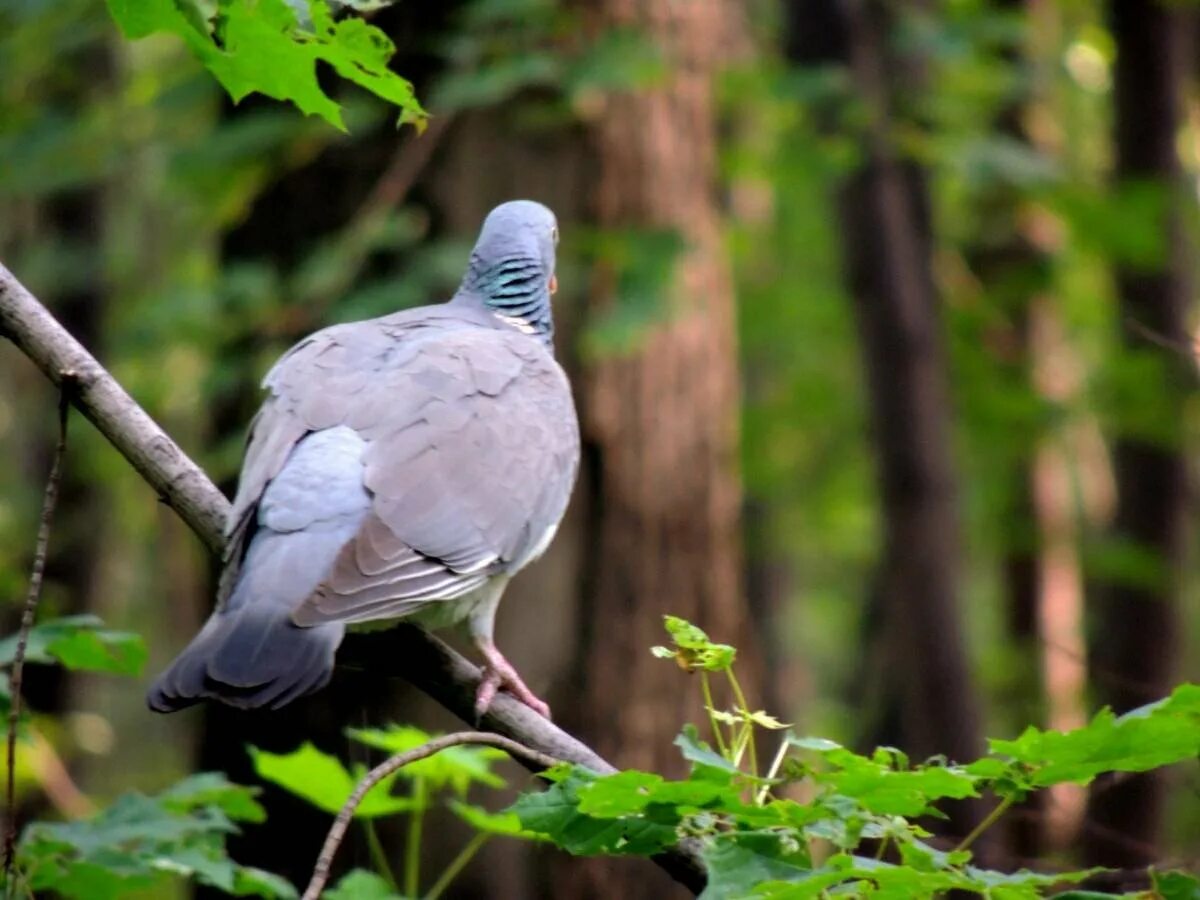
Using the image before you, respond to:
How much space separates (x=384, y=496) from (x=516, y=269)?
131cm

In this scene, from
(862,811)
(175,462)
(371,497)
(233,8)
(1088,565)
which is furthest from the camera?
(1088,565)

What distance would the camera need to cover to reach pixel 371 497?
10.2 feet

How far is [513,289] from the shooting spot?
A: 13.9 feet

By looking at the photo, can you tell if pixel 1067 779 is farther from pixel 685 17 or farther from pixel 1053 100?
pixel 1053 100

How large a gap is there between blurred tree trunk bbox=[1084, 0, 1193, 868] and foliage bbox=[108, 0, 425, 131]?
6021mm

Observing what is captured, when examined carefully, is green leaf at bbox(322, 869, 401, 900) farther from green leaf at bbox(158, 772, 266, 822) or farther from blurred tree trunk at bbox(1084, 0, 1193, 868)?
blurred tree trunk at bbox(1084, 0, 1193, 868)

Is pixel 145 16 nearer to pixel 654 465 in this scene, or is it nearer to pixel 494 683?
pixel 494 683

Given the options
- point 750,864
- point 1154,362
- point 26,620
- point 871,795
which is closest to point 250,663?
point 26,620

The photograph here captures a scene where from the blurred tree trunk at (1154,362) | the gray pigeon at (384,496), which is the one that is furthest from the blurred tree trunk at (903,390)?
the gray pigeon at (384,496)

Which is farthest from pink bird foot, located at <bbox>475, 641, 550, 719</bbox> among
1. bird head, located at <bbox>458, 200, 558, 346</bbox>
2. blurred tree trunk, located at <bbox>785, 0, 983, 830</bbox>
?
blurred tree trunk, located at <bbox>785, 0, 983, 830</bbox>

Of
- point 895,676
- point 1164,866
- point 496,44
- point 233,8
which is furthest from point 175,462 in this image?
point 895,676

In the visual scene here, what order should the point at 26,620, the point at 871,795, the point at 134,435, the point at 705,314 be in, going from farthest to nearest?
1. the point at 705,314
2. the point at 134,435
3. the point at 26,620
4. the point at 871,795

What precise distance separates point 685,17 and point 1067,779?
4.64 metres

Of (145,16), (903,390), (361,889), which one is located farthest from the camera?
(903,390)
